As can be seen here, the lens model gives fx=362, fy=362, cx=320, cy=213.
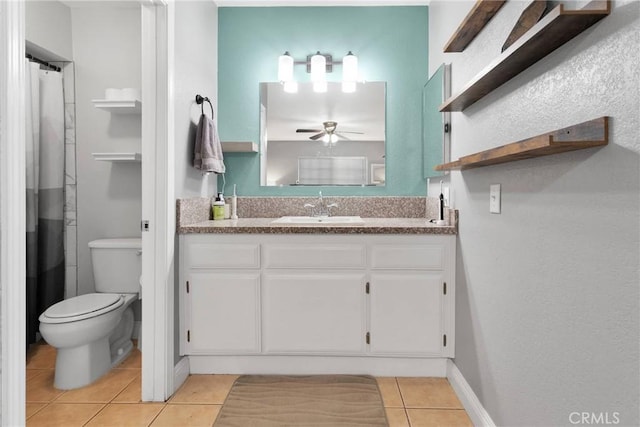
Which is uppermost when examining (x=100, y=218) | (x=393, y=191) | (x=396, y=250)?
(x=393, y=191)

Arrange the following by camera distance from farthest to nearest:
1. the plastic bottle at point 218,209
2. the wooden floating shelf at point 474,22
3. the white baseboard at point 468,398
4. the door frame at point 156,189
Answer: the plastic bottle at point 218,209
the door frame at point 156,189
the white baseboard at point 468,398
the wooden floating shelf at point 474,22

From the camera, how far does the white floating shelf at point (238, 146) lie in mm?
2512

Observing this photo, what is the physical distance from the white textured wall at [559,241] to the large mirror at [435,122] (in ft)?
1.12

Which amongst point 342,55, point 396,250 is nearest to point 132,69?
point 342,55

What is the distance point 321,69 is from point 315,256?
4.49ft

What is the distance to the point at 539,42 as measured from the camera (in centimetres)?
101

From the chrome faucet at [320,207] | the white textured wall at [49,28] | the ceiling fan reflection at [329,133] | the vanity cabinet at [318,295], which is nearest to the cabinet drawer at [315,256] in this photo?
the vanity cabinet at [318,295]

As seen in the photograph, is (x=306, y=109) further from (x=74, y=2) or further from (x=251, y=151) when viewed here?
(x=74, y=2)

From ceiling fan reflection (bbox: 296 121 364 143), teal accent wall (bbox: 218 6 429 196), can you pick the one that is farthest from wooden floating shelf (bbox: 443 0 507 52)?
ceiling fan reflection (bbox: 296 121 364 143)

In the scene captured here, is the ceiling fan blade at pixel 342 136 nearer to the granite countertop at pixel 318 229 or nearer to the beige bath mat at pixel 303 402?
the granite countertop at pixel 318 229

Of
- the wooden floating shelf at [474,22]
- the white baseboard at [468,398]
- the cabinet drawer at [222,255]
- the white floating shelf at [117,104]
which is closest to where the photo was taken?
the wooden floating shelf at [474,22]

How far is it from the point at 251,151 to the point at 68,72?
1392 mm

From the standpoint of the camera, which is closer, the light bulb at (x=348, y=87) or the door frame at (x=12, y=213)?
the door frame at (x=12, y=213)

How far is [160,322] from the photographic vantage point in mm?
1834
